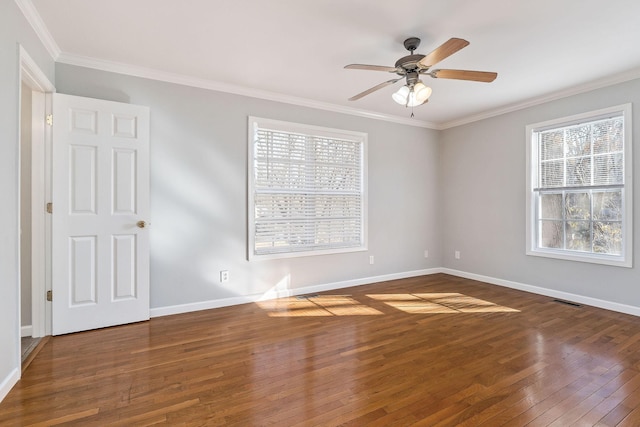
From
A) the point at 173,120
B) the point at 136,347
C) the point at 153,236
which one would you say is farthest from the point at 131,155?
the point at 136,347

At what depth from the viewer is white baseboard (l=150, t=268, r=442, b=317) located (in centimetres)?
341

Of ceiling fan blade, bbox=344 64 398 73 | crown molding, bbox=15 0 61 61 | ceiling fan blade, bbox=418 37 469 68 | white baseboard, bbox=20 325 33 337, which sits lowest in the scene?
white baseboard, bbox=20 325 33 337

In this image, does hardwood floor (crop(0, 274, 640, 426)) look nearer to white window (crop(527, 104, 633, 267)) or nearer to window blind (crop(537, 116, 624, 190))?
white window (crop(527, 104, 633, 267))

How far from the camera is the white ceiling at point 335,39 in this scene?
89.0 inches

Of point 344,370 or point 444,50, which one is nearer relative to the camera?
point 444,50

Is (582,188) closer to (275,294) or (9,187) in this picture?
(275,294)

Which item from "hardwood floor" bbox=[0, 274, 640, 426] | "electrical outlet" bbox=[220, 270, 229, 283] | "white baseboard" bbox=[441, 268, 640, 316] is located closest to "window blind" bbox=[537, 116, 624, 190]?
"white baseboard" bbox=[441, 268, 640, 316]

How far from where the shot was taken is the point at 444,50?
2.09 m

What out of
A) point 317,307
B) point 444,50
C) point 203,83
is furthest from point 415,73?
point 317,307

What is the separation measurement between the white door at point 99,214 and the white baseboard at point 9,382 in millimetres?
810

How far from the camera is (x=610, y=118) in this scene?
3.55 m

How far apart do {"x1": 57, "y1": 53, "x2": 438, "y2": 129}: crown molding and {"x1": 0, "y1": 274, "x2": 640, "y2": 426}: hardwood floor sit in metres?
2.48

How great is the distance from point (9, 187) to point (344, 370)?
248cm

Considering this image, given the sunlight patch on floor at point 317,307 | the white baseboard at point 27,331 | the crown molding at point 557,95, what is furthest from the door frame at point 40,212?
the crown molding at point 557,95
